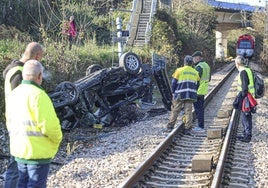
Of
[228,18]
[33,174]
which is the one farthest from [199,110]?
[228,18]

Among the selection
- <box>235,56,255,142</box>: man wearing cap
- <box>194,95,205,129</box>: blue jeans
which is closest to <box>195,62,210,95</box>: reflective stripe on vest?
<box>194,95,205,129</box>: blue jeans

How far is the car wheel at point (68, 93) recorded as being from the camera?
11.3 m

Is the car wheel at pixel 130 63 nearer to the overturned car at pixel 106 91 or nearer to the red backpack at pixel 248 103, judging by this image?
the overturned car at pixel 106 91

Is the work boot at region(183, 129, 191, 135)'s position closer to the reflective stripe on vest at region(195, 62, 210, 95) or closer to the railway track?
the railway track

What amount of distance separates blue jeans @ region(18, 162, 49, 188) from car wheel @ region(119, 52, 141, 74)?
26.9 ft

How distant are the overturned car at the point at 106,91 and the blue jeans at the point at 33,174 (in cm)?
582

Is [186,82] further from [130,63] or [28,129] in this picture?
[28,129]

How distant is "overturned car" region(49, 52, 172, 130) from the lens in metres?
11.4

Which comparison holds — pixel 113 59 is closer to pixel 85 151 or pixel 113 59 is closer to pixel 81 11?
pixel 81 11

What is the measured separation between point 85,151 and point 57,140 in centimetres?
481

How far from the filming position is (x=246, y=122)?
10.6 meters

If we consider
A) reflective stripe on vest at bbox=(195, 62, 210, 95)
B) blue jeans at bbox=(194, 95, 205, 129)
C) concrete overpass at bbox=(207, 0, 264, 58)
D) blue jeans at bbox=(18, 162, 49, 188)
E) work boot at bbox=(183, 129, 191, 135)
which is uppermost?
concrete overpass at bbox=(207, 0, 264, 58)

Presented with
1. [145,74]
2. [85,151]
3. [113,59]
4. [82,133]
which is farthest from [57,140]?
[113,59]

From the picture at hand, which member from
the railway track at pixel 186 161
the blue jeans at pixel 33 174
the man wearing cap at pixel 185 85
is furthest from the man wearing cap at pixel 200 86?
the blue jeans at pixel 33 174
